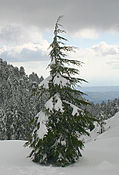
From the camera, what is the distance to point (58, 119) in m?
9.20

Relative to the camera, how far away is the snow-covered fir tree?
886 cm

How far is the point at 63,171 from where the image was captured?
8.27 metres

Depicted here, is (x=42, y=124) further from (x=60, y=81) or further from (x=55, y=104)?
(x=60, y=81)

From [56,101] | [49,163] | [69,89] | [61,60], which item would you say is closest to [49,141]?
[49,163]

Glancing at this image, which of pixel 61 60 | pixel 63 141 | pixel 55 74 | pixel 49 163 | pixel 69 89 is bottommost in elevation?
pixel 49 163

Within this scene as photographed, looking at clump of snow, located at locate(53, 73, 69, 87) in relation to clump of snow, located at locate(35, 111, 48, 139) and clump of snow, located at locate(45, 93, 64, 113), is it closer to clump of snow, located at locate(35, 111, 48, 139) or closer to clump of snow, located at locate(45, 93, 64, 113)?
clump of snow, located at locate(45, 93, 64, 113)

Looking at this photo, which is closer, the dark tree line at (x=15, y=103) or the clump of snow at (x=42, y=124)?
the clump of snow at (x=42, y=124)

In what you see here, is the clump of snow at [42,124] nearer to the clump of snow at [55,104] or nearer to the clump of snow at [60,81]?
the clump of snow at [55,104]

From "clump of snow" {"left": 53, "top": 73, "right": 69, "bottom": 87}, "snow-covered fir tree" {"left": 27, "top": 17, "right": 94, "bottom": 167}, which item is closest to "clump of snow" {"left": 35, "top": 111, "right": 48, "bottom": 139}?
"snow-covered fir tree" {"left": 27, "top": 17, "right": 94, "bottom": 167}

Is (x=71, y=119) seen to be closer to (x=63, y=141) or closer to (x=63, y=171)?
(x=63, y=141)

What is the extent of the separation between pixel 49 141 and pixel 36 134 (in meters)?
0.71

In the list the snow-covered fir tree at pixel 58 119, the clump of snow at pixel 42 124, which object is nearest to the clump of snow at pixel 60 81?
the snow-covered fir tree at pixel 58 119

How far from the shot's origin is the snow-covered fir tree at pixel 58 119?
886 cm

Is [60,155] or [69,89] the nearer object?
[60,155]
